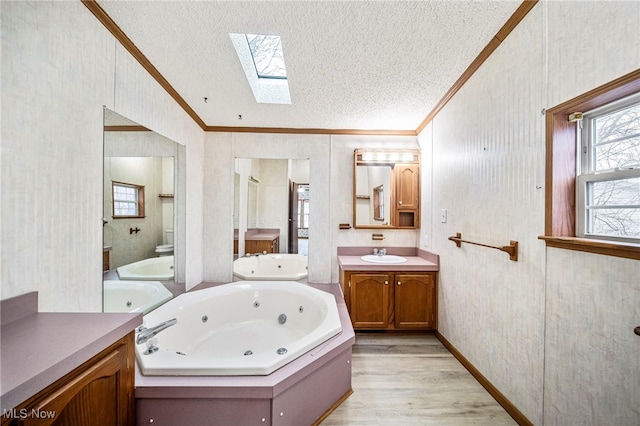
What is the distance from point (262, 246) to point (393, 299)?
5.55 ft

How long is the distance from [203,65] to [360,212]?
217 centimetres

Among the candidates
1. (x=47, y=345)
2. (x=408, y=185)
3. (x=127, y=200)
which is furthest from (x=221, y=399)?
(x=408, y=185)

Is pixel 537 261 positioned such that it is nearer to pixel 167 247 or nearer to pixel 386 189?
pixel 386 189

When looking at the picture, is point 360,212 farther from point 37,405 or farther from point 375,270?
point 37,405

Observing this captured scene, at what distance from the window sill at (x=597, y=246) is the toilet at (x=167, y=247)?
2761 millimetres

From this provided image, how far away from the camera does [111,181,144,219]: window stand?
154 centimetres

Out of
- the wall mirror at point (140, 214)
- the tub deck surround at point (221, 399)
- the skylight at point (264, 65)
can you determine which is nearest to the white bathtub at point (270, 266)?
the wall mirror at point (140, 214)

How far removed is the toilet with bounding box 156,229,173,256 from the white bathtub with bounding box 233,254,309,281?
0.85 m

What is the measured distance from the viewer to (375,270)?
97.0 inches

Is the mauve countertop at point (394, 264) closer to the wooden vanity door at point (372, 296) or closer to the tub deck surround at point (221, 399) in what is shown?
the wooden vanity door at point (372, 296)

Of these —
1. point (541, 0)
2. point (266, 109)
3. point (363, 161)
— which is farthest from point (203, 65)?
point (541, 0)

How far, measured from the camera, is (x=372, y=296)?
8.07ft

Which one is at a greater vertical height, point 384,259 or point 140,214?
point 140,214

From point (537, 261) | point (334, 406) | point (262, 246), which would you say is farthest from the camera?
point (262, 246)
